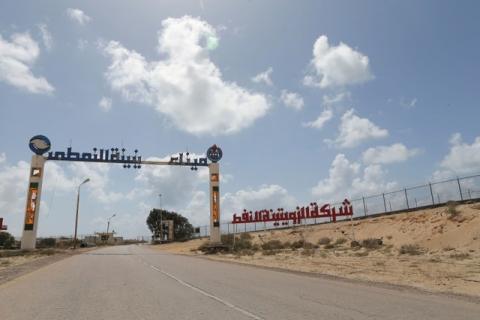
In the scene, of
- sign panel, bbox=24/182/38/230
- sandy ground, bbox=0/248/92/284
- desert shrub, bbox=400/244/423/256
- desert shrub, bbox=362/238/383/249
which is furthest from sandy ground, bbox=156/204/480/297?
sign panel, bbox=24/182/38/230

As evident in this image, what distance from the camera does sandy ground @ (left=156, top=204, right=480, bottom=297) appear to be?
16.2 m

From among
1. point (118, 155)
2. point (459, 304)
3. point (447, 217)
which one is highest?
point (118, 155)

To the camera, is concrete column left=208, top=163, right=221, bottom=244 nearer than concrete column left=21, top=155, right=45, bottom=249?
No

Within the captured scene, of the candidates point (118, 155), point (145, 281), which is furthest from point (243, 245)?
point (145, 281)

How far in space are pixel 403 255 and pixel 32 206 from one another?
40.9 metres

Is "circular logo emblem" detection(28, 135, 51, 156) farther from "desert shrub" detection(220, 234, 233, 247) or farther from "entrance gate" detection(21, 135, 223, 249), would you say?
"desert shrub" detection(220, 234, 233, 247)

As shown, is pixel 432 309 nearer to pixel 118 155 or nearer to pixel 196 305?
pixel 196 305

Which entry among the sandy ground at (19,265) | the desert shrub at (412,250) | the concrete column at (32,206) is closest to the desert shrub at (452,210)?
the desert shrub at (412,250)

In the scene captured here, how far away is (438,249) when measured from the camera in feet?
97.6

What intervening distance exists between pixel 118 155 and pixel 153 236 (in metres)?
83.2

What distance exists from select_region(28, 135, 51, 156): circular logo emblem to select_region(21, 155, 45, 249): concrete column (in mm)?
1275

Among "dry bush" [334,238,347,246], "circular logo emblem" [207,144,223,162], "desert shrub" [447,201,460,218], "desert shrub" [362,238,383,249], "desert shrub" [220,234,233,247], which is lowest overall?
"desert shrub" [362,238,383,249]

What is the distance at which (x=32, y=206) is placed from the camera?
4756cm

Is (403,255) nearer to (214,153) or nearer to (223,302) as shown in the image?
(223,302)
